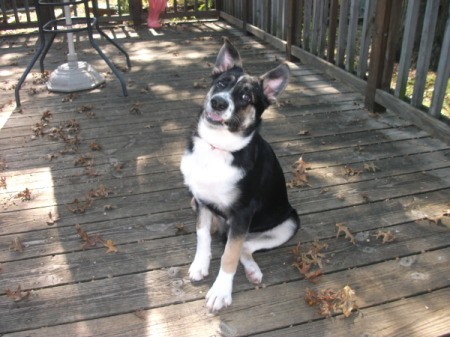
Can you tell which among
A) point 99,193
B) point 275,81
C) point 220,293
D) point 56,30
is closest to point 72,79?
point 56,30

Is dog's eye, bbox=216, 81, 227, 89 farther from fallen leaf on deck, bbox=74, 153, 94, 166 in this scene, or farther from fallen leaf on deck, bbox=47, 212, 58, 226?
fallen leaf on deck, bbox=74, 153, 94, 166

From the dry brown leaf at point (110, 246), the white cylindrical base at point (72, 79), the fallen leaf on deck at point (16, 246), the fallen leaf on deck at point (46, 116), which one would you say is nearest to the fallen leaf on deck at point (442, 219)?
the dry brown leaf at point (110, 246)

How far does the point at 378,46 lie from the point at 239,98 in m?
3.22

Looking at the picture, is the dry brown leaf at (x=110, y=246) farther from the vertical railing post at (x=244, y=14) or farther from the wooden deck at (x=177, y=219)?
the vertical railing post at (x=244, y=14)

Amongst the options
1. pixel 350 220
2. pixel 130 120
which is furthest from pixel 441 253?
pixel 130 120

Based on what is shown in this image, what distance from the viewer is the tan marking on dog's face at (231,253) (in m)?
2.73

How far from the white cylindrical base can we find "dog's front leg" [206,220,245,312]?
4382mm

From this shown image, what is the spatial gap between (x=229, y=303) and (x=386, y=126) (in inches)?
133

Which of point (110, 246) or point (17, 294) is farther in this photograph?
point (110, 246)

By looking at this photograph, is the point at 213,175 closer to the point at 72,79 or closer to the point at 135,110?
the point at 135,110

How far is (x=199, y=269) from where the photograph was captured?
2.99 m

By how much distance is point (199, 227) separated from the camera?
3.05 metres

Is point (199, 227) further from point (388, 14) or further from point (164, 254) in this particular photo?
point (388, 14)

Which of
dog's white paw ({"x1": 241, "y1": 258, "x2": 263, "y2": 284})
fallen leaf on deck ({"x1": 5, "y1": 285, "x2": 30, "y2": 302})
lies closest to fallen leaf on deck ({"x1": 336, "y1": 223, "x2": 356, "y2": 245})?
dog's white paw ({"x1": 241, "y1": 258, "x2": 263, "y2": 284})
